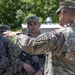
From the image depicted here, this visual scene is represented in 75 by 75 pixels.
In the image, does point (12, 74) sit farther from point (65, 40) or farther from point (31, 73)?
point (65, 40)

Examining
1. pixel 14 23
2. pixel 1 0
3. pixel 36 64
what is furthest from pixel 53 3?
pixel 36 64

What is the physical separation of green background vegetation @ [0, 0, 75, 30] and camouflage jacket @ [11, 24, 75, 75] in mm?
31468

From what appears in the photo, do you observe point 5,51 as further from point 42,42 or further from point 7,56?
point 42,42

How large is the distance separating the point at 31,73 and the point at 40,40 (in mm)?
1776

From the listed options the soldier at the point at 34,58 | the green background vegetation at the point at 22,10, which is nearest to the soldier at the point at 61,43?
the soldier at the point at 34,58

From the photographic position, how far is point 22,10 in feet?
141

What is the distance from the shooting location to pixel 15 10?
1763 inches

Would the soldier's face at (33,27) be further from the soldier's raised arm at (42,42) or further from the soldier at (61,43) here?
the soldier's raised arm at (42,42)

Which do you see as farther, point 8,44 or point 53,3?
point 53,3

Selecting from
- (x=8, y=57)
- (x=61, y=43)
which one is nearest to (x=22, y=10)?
(x=8, y=57)

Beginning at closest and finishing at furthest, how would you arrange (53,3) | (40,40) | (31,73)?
(40,40) → (31,73) → (53,3)

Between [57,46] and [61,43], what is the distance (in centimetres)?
5

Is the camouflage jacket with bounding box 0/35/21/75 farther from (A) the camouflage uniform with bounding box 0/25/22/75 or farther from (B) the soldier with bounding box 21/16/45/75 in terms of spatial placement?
(B) the soldier with bounding box 21/16/45/75

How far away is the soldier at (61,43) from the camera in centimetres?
398
